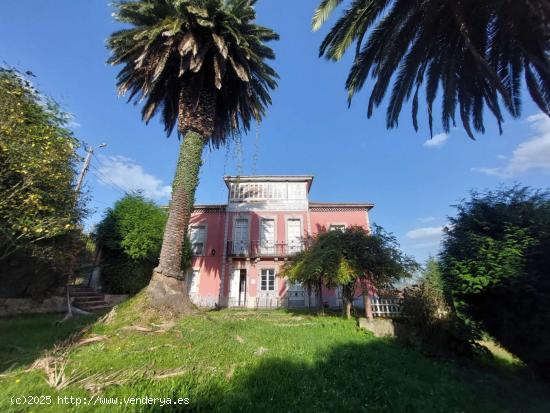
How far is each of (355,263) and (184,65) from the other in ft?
31.9

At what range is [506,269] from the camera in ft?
18.8

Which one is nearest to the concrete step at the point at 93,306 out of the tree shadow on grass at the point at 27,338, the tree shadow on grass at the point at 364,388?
the tree shadow on grass at the point at 27,338

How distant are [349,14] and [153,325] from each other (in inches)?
373

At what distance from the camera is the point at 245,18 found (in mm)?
9977

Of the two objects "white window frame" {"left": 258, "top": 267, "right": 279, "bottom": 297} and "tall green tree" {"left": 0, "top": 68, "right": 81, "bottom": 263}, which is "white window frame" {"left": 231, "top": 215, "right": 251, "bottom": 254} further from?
"tall green tree" {"left": 0, "top": 68, "right": 81, "bottom": 263}

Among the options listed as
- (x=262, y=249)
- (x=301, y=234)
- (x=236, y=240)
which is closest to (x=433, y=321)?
→ (x=301, y=234)

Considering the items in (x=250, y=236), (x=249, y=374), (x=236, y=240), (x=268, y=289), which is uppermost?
(x=250, y=236)

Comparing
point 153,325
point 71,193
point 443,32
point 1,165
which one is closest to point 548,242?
point 443,32

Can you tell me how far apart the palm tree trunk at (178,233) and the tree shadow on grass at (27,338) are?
7.76ft

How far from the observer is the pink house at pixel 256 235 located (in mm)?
18266

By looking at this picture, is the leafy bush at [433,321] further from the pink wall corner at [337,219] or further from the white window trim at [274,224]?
the white window trim at [274,224]

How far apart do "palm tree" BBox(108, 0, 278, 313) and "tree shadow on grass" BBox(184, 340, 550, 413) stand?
532cm

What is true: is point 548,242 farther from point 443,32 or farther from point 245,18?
point 245,18

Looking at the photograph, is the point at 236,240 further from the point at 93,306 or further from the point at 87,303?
the point at 87,303
